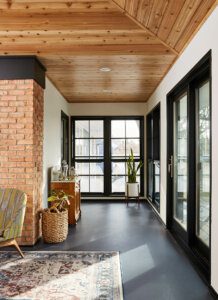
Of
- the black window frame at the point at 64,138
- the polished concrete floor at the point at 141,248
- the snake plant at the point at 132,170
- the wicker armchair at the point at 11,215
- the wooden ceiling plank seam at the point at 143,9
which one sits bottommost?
the polished concrete floor at the point at 141,248

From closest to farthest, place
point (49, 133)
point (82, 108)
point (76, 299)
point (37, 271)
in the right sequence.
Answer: point (76, 299) < point (37, 271) < point (49, 133) < point (82, 108)

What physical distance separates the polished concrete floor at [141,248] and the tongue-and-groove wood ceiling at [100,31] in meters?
2.55

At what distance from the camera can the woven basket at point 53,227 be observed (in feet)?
12.6

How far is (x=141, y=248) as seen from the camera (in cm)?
363

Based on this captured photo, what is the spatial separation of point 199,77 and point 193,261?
6.90 ft

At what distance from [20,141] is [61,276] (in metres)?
1.85

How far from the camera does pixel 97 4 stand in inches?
127

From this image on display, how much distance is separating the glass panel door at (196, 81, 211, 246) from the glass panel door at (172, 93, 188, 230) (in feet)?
1.26

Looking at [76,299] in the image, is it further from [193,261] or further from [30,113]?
[30,113]

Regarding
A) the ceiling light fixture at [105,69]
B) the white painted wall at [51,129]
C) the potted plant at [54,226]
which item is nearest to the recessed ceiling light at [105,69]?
the ceiling light fixture at [105,69]

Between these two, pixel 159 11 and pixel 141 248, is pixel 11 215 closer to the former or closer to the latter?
pixel 141 248

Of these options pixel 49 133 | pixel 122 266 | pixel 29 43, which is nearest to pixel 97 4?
pixel 29 43

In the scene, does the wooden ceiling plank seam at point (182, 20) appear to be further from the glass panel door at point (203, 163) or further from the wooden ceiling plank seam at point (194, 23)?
the glass panel door at point (203, 163)

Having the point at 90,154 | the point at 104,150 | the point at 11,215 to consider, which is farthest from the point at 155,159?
the point at 11,215
